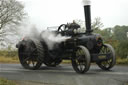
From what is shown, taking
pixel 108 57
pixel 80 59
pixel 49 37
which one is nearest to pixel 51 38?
pixel 49 37

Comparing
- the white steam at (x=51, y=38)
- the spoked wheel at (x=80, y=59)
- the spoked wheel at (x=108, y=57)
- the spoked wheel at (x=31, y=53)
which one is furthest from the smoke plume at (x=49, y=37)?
the spoked wheel at (x=108, y=57)

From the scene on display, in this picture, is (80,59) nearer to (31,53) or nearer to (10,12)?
(31,53)

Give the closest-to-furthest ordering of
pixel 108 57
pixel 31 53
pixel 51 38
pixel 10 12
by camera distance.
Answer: pixel 108 57 → pixel 51 38 → pixel 31 53 → pixel 10 12

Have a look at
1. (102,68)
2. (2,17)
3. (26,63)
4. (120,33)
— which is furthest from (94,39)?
(120,33)

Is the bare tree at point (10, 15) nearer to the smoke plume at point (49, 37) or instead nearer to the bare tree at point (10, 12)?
the bare tree at point (10, 12)

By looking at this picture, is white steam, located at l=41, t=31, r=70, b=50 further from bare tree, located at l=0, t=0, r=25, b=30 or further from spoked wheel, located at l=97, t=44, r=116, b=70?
bare tree, located at l=0, t=0, r=25, b=30

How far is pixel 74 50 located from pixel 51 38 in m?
1.90

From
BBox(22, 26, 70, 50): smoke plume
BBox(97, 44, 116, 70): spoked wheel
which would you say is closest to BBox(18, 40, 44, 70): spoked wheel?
BBox(22, 26, 70, 50): smoke plume

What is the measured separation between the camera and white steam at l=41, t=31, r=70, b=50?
1122cm

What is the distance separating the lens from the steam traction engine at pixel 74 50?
9773 mm

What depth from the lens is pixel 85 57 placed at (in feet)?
30.4

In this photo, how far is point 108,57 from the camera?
982 centimetres

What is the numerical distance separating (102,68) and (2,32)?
2189cm

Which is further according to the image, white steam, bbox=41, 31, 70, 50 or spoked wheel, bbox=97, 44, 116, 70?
white steam, bbox=41, 31, 70, 50
